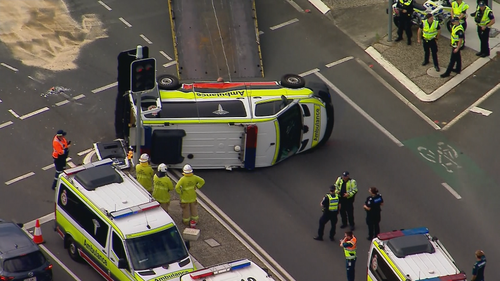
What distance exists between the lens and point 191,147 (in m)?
27.8

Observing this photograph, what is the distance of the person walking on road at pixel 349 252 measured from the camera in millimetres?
23953

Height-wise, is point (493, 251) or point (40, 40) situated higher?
point (40, 40)

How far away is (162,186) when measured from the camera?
25.8 meters

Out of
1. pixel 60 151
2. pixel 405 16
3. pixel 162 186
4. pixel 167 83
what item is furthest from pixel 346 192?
pixel 405 16

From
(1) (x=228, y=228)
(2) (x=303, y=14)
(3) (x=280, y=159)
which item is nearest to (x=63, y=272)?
(1) (x=228, y=228)

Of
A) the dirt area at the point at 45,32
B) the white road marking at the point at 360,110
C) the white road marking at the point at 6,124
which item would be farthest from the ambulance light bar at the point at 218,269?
the dirt area at the point at 45,32

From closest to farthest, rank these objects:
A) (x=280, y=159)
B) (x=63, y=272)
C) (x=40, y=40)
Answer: (x=63, y=272)
(x=280, y=159)
(x=40, y=40)

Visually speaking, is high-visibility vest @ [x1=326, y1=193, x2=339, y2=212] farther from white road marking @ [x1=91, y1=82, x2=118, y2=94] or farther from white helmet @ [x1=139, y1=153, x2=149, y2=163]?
white road marking @ [x1=91, y1=82, x2=118, y2=94]

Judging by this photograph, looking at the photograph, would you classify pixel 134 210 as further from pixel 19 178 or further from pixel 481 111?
pixel 481 111

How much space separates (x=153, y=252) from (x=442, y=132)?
10.4 metres

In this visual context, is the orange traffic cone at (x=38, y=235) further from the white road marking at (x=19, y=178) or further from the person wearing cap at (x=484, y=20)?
the person wearing cap at (x=484, y=20)

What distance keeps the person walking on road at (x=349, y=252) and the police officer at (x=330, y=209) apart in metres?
1.14

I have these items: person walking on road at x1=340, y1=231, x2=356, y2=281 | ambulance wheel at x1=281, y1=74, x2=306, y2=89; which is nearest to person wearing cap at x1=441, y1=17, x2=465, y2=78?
ambulance wheel at x1=281, y1=74, x2=306, y2=89

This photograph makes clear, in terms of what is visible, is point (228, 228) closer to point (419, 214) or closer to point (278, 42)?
point (419, 214)
